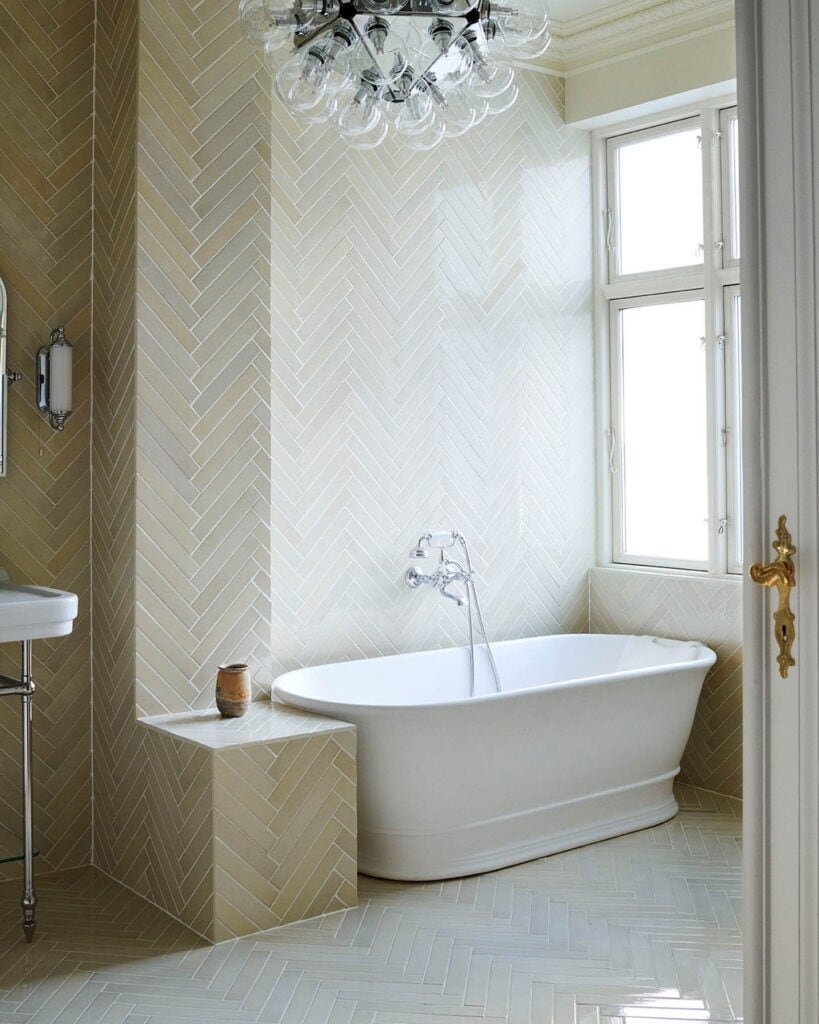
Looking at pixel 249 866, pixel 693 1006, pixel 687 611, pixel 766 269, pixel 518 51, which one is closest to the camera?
pixel 766 269

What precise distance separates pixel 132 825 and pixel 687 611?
2.60 m

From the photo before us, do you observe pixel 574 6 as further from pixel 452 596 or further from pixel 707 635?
pixel 707 635

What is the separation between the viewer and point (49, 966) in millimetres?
3133

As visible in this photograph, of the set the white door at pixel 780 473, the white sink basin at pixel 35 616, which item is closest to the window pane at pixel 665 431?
the white sink basin at pixel 35 616

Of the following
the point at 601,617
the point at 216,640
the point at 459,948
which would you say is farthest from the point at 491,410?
the point at 459,948

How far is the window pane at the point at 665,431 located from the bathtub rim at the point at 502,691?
52 cm

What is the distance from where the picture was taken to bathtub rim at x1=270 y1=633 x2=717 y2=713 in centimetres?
366

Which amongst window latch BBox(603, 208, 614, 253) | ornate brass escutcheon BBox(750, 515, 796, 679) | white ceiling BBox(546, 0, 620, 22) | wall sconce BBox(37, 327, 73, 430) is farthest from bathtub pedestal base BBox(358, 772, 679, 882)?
white ceiling BBox(546, 0, 620, 22)

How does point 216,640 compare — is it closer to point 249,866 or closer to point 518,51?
point 249,866

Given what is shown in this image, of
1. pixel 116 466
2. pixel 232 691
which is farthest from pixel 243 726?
pixel 116 466

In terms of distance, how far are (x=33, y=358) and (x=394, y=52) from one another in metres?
1.91

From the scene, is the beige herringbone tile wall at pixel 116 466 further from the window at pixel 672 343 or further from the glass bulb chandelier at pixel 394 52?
the window at pixel 672 343

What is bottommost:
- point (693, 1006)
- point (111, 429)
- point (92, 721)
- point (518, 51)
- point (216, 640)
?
point (693, 1006)

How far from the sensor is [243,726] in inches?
142
